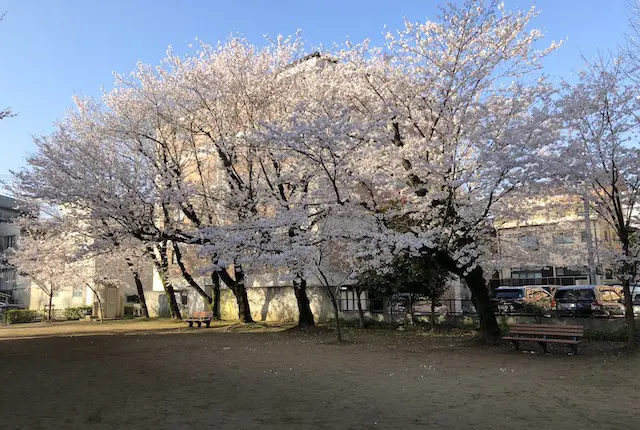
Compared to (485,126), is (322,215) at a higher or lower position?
lower

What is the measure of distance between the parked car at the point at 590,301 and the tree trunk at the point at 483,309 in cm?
441

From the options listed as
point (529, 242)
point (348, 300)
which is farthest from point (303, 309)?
point (529, 242)

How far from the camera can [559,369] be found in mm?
9445

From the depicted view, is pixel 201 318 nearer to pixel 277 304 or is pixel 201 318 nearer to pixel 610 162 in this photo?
pixel 277 304

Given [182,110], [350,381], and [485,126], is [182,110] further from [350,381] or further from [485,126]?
[350,381]

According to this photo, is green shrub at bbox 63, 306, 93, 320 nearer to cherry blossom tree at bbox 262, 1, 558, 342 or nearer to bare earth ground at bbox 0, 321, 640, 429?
bare earth ground at bbox 0, 321, 640, 429

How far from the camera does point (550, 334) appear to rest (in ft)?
37.8

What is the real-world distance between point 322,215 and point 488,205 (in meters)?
4.61

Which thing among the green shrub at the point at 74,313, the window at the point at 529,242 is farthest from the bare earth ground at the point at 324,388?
the green shrub at the point at 74,313

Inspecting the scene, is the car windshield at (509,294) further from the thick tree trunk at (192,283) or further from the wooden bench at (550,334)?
the thick tree trunk at (192,283)

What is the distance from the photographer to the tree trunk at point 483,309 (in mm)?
13391

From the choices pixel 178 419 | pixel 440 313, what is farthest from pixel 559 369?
pixel 440 313

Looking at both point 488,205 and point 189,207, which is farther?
point 189,207

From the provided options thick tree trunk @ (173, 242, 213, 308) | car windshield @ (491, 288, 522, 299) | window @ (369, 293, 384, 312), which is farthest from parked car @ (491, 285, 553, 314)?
thick tree trunk @ (173, 242, 213, 308)
